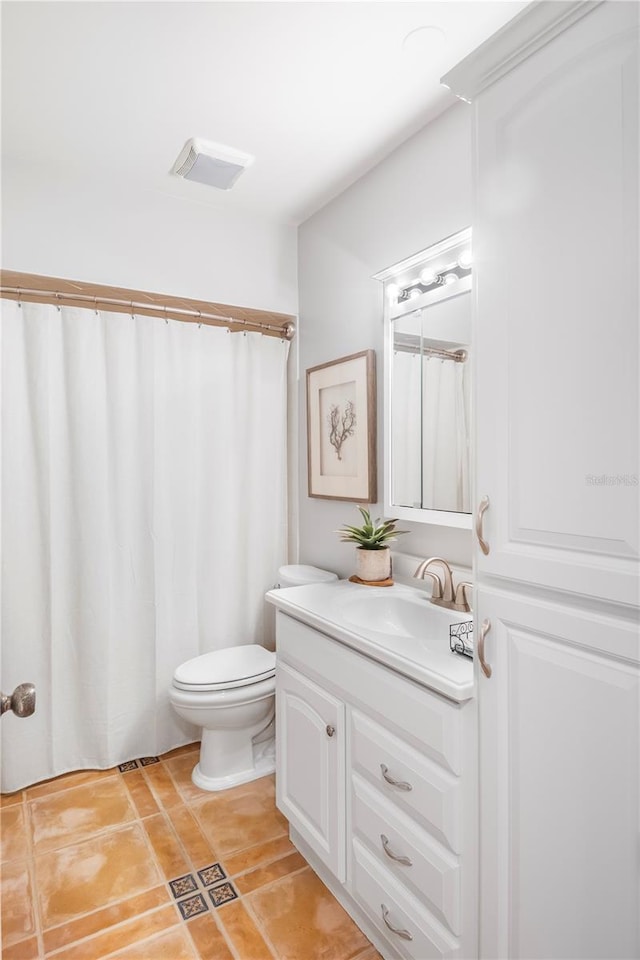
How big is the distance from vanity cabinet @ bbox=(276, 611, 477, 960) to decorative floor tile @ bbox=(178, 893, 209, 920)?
1.15 feet

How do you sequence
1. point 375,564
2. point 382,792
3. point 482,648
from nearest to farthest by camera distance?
point 482,648 → point 382,792 → point 375,564

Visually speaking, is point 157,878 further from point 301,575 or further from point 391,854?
point 301,575

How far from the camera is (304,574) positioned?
8.19 feet

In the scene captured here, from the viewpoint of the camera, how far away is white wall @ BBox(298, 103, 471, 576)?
6.03ft

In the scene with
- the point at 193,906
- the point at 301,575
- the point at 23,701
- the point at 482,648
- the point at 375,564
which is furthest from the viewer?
the point at 301,575

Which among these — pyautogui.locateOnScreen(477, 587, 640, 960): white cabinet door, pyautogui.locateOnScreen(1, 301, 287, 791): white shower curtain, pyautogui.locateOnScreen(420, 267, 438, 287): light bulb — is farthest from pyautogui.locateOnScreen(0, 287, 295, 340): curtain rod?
pyautogui.locateOnScreen(477, 587, 640, 960): white cabinet door

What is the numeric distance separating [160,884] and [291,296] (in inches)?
99.1

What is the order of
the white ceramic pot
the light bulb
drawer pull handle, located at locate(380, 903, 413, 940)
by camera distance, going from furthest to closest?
the white ceramic pot → the light bulb → drawer pull handle, located at locate(380, 903, 413, 940)

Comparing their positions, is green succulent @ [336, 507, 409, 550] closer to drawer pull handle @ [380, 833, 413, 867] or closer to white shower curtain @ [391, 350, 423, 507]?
white shower curtain @ [391, 350, 423, 507]

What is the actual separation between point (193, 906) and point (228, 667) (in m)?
0.83

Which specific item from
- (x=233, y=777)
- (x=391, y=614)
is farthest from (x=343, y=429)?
(x=233, y=777)

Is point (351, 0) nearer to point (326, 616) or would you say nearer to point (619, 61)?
point (619, 61)

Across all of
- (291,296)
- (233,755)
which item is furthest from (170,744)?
(291,296)

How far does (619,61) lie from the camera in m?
0.83
